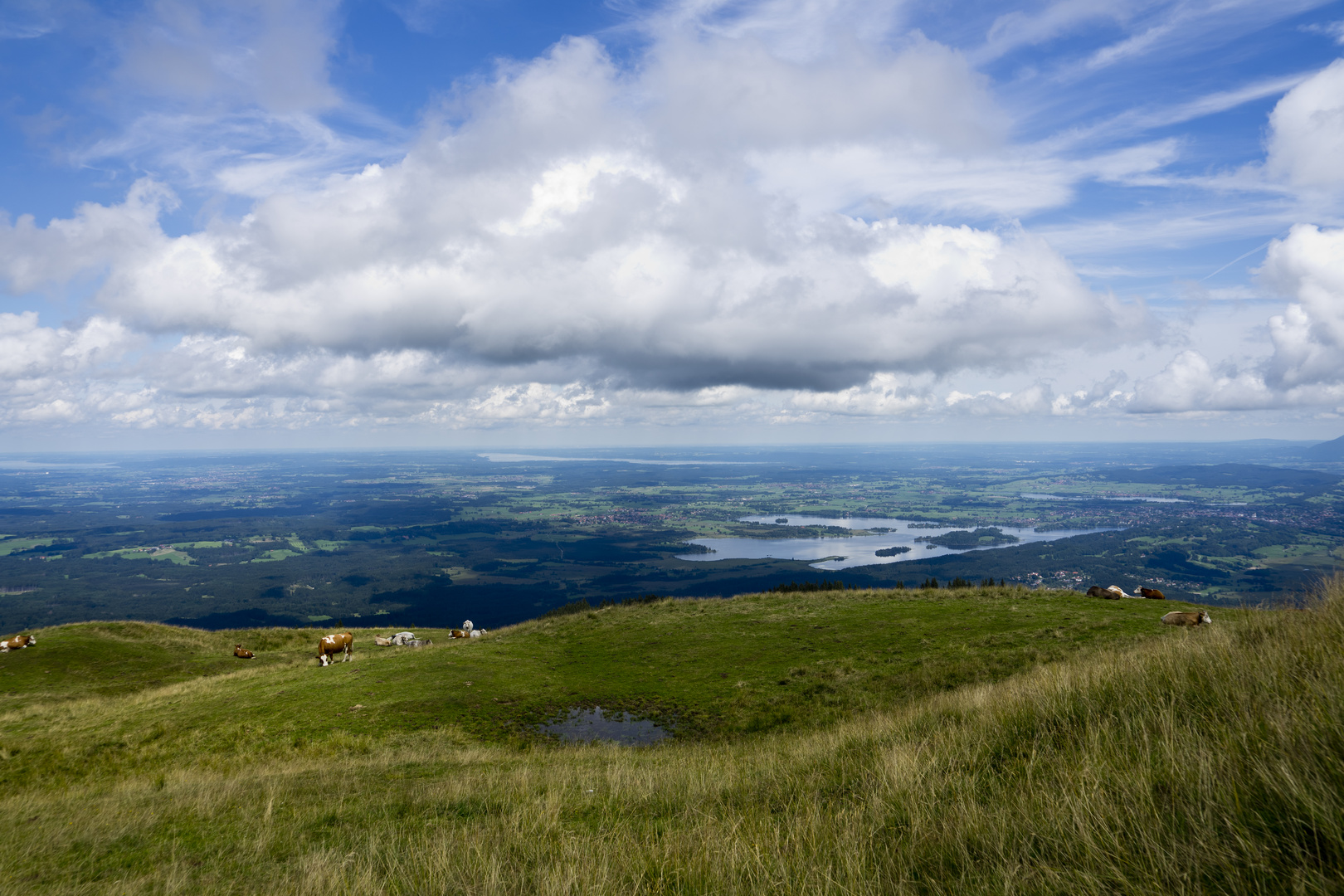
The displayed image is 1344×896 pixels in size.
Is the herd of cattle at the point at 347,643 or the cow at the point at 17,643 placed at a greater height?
the cow at the point at 17,643

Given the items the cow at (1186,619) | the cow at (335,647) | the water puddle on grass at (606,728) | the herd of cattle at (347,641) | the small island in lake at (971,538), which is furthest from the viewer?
the small island in lake at (971,538)

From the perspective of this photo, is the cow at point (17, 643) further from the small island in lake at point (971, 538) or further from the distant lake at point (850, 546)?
the small island in lake at point (971, 538)

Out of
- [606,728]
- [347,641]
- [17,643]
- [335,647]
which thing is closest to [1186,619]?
[606,728]

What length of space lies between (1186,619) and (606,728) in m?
15.2

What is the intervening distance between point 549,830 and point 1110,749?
4.91 m

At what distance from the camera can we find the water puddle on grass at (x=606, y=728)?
40.3ft

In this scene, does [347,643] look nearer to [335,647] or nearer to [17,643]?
[335,647]

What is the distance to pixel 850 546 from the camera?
146000 mm

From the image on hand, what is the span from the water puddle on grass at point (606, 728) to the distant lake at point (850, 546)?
103649 millimetres

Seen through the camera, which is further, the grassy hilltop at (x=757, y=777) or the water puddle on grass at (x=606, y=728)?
the water puddle on grass at (x=606, y=728)

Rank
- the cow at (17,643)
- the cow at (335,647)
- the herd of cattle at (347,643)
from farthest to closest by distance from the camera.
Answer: the cow at (17,643)
the herd of cattle at (347,643)
the cow at (335,647)

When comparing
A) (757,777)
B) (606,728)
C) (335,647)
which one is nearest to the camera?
(757,777)

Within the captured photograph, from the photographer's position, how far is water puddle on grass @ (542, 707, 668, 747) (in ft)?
40.3

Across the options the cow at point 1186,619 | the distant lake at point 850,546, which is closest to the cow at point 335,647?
the cow at point 1186,619
